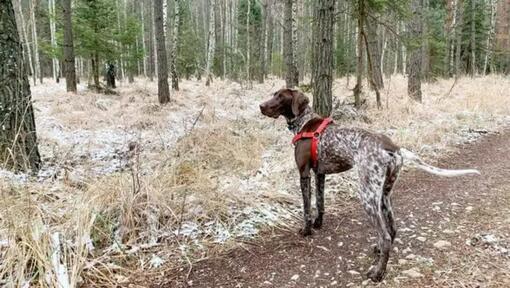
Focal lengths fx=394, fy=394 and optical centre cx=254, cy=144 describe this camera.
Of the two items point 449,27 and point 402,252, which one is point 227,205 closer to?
point 402,252

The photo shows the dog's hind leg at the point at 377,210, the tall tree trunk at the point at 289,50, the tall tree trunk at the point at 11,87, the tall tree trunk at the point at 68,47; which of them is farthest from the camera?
the tall tree trunk at the point at 289,50

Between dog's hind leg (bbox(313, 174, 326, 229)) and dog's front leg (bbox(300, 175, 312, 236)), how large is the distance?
167 mm

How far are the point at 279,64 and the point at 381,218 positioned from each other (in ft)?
100

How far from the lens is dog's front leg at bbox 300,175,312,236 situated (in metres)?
3.89

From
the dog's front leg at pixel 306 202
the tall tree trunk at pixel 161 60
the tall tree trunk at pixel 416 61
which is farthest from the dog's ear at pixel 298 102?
the tall tree trunk at pixel 161 60

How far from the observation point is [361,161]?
331 centimetres

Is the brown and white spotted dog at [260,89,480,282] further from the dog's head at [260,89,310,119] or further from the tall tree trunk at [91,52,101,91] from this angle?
the tall tree trunk at [91,52,101,91]

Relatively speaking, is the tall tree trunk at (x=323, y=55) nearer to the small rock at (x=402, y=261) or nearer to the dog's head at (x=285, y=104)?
the dog's head at (x=285, y=104)

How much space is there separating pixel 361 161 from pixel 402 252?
1.02m

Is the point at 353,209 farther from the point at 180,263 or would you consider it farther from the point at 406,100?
the point at 406,100

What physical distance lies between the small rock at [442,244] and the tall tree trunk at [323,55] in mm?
3714

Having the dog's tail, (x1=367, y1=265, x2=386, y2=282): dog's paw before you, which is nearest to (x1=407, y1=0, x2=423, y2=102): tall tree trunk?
the dog's tail

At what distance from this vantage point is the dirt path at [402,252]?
3.26m

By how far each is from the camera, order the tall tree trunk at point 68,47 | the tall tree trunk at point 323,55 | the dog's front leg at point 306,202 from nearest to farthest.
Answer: the dog's front leg at point 306,202 < the tall tree trunk at point 323,55 < the tall tree trunk at point 68,47
